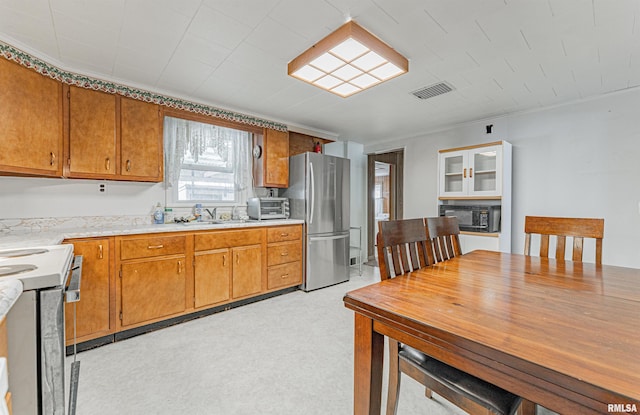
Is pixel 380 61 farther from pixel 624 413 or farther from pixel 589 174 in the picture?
pixel 589 174

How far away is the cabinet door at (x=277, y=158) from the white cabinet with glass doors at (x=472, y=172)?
2.22 metres

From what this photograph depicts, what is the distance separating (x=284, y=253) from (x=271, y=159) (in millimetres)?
1307

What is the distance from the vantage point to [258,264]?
10.6 ft

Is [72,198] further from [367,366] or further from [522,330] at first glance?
[522,330]

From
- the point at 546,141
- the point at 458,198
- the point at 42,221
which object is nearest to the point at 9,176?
the point at 42,221

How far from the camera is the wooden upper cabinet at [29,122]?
6.22 ft

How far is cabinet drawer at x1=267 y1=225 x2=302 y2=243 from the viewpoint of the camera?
3.38 m

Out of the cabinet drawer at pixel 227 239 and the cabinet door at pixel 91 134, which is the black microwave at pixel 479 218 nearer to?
the cabinet drawer at pixel 227 239

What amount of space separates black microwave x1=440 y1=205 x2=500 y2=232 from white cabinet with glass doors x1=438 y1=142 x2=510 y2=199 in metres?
0.17

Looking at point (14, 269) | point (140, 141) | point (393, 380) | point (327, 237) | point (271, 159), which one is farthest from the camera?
point (327, 237)

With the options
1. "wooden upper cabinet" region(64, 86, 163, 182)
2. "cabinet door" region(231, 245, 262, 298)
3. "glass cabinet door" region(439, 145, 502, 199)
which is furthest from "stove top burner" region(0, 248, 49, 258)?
"glass cabinet door" region(439, 145, 502, 199)

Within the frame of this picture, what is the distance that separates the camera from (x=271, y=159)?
148 inches

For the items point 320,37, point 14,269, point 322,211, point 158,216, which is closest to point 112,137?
point 158,216

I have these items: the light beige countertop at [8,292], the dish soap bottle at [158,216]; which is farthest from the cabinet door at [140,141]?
the light beige countertop at [8,292]
